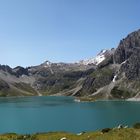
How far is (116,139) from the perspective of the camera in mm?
37312

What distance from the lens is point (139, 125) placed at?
203 feet

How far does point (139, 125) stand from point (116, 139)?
A: 84.8 ft

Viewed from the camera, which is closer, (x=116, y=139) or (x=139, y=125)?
(x=116, y=139)
